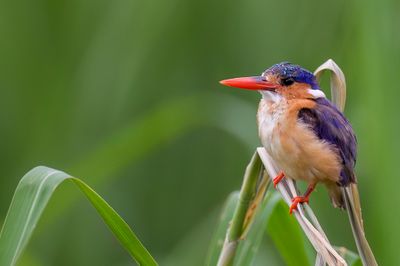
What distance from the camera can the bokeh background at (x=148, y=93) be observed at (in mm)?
3406

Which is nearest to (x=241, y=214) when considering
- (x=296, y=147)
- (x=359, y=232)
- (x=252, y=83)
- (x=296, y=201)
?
(x=296, y=201)

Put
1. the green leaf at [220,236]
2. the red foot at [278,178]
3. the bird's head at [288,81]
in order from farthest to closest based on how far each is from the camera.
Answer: the bird's head at [288,81]
the green leaf at [220,236]
the red foot at [278,178]

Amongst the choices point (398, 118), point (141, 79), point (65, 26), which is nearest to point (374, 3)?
point (398, 118)

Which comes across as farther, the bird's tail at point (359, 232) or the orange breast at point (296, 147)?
the orange breast at point (296, 147)

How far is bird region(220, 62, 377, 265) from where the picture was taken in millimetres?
2113

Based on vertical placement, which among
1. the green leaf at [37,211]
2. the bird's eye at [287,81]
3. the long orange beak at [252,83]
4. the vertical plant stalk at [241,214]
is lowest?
the vertical plant stalk at [241,214]

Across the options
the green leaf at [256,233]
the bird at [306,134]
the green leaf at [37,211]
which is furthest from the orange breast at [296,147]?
the green leaf at [37,211]

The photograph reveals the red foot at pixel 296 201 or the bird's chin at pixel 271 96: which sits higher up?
the bird's chin at pixel 271 96

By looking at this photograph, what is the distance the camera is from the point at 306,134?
7.20 ft

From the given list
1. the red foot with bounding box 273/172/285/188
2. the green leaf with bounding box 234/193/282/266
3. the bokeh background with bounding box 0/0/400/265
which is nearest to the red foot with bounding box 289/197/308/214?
the red foot with bounding box 273/172/285/188

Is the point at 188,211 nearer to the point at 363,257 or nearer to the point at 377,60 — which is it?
the point at 377,60

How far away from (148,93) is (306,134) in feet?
5.34

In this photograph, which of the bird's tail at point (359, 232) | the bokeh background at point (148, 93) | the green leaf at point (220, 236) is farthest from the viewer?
the bokeh background at point (148, 93)

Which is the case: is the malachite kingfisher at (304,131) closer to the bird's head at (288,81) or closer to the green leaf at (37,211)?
the bird's head at (288,81)
